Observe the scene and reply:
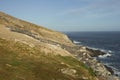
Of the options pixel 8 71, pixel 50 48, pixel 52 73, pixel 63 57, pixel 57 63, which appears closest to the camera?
pixel 8 71

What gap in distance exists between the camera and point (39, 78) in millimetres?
32375

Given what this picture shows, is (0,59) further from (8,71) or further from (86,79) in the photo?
(86,79)

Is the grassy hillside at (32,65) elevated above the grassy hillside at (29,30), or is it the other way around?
the grassy hillside at (29,30)

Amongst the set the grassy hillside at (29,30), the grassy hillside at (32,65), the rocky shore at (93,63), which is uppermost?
the grassy hillside at (29,30)

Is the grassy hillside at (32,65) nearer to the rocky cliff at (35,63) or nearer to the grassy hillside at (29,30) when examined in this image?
the rocky cliff at (35,63)

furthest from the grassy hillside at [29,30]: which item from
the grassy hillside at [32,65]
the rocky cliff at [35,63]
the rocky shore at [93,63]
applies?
the grassy hillside at [32,65]

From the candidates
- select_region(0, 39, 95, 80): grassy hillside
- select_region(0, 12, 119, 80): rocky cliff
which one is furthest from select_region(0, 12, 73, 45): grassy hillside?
select_region(0, 39, 95, 80): grassy hillside

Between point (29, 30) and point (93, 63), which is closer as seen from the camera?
point (93, 63)

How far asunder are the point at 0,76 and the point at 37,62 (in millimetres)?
9745

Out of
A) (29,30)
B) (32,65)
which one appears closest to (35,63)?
(32,65)

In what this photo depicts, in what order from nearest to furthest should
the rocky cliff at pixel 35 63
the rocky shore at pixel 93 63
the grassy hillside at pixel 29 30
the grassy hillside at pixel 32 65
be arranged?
the grassy hillside at pixel 32 65 < the rocky cliff at pixel 35 63 < the rocky shore at pixel 93 63 < the grassy hillside at pixel 29 30

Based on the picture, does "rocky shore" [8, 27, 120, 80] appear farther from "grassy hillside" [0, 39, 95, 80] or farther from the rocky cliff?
"grassy hillside" [0, 39, 95, 80]

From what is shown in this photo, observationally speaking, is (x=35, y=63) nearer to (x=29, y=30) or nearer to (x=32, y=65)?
(x=32, y=65)

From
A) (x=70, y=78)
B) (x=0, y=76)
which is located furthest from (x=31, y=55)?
(x=0, y=76)
